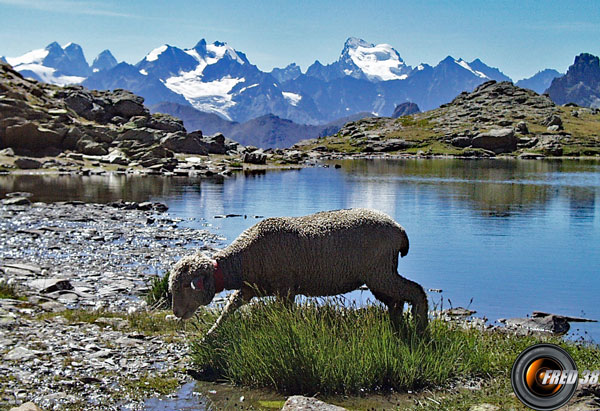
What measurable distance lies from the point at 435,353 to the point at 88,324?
7450 millimetres

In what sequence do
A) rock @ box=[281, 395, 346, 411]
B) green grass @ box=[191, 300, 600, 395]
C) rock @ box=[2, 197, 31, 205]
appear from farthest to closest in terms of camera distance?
rock @ box=[2, 197, 31, 205] < green grass @ box=[191, 300, 600, 395] < rock @ box=[281, 395, 346, 411]

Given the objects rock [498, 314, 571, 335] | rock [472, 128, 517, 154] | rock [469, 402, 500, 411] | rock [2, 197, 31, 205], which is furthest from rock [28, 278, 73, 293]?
rock [472, 128, 517, 154]

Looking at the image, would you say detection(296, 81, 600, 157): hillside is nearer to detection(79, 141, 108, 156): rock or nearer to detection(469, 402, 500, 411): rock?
detection(79, 141, 108, 156): rock

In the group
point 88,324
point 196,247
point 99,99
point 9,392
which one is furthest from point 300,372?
point 99,99

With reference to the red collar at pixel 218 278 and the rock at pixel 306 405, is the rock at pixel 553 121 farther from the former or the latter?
the rock at pixel 306 405

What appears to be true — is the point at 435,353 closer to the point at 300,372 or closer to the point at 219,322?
the point at 300,372

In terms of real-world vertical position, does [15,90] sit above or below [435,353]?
above

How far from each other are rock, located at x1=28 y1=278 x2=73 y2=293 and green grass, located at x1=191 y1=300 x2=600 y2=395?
7.19 m

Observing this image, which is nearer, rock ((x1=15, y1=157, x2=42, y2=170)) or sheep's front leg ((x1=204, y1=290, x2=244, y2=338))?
sheep's front leg ((x1=204, y1=290, x2=244, y2=338))

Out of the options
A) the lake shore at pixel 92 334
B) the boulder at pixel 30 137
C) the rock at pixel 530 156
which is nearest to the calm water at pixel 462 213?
the lake shore at pixel 92 334

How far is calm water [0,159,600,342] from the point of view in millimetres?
21422

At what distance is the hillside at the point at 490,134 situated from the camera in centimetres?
14025

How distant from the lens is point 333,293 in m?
12.1

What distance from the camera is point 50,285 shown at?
661 inches
